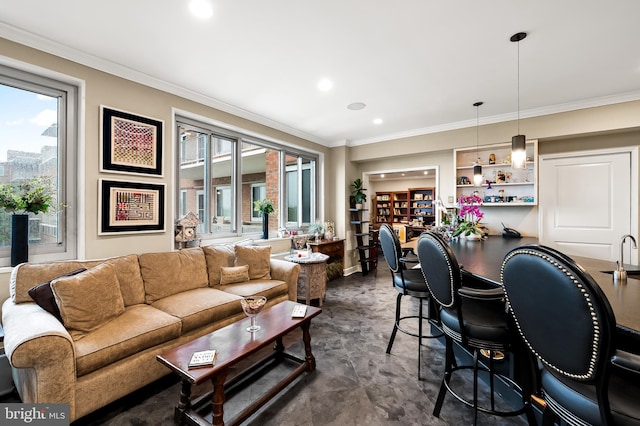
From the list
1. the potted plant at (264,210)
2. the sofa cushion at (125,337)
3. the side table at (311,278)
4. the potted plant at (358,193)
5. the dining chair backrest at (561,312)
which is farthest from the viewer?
the potted plant at (358,193)

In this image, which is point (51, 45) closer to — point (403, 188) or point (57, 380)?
point (57, 380)

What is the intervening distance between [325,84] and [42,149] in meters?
2.84

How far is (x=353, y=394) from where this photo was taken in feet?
6.71

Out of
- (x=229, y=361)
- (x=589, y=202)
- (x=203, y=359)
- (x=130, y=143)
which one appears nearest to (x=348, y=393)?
(x=229, y=361)

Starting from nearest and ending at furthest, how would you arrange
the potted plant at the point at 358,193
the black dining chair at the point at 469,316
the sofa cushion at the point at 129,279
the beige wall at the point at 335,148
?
the black dining chair at the point at 469,316
the sofa cushion at the point at 129,279
the beige wall at the point at 335,148
the potted plant at the point at 358,193

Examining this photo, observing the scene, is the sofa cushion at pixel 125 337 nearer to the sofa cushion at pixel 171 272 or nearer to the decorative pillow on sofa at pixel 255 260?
the sofa cushion at pixel 171 272

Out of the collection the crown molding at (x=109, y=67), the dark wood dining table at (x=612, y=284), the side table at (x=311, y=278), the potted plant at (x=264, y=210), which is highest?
the crown molding at (x=109, y=67)

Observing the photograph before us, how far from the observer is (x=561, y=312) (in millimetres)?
985

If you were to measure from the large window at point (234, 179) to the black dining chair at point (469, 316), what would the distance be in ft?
10.00

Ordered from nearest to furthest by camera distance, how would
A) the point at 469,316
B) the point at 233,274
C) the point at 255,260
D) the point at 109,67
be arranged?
1. the point at 469,316
2. the point at 109,67
3. the point at 233,274
4. the point at 255,260

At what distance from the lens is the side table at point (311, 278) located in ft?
12.5

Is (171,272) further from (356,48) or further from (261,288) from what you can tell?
(356,48)

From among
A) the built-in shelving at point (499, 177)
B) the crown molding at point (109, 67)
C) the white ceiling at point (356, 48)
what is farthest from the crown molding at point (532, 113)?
the crown molding at point (109, 67)

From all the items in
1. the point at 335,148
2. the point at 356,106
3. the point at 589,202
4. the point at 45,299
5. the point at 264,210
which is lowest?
the point at 45,299
